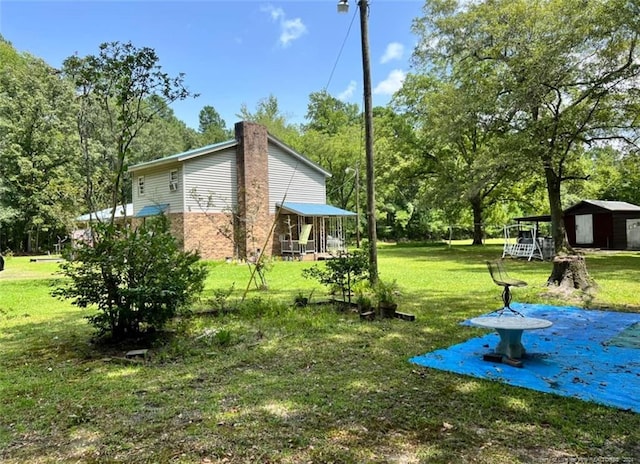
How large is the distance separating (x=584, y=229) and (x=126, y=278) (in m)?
25.8

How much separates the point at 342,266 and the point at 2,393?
4843mm

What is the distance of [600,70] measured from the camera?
13383mm

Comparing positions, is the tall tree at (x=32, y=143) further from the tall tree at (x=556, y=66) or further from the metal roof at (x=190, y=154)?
the tall tree at (x=556, y=66)

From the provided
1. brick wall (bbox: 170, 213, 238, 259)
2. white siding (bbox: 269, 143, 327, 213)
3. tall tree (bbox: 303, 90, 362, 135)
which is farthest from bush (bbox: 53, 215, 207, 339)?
tall tree (bbox: 303, 90, 362, 135)

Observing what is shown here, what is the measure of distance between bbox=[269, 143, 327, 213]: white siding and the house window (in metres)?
4.34

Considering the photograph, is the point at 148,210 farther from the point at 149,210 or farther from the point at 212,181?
the point at 212,181

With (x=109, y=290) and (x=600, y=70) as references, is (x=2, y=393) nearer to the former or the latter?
(x=109, y=290)

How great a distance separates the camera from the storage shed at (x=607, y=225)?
72.9 feet

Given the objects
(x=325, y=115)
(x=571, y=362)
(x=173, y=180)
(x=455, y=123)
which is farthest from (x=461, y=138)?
(x=325, y=115)

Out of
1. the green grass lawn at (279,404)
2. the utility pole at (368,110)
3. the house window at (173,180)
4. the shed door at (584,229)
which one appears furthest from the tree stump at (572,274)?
the shed door at (584,229)

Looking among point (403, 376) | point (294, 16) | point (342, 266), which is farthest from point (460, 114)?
point (403, 376)

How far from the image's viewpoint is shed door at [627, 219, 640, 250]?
22250mm

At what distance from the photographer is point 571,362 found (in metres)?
4.51

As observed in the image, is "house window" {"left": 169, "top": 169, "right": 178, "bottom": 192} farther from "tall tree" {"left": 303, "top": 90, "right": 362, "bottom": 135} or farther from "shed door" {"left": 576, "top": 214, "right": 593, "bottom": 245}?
"tall tree" {"left": 303, "top": 90, "right": 362, "bottom": 135}
